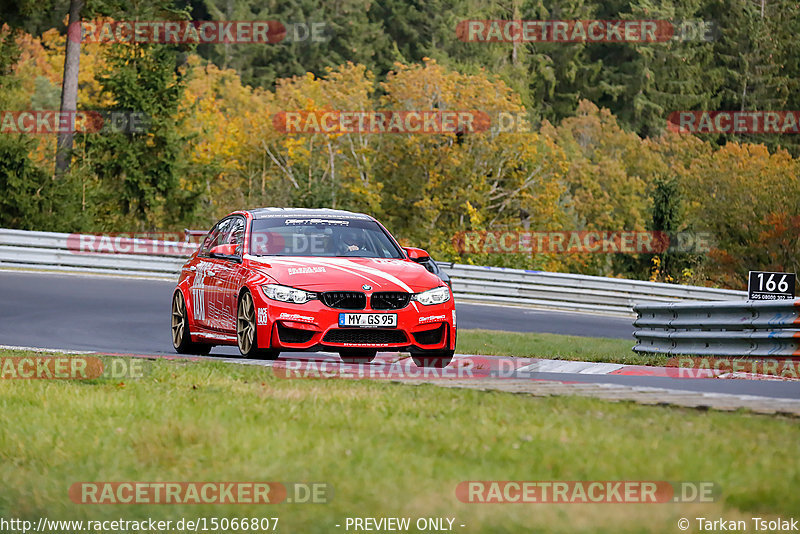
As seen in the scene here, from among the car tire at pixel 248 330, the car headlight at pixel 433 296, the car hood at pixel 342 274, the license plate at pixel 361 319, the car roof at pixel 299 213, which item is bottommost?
the car tire at pixel 248 330

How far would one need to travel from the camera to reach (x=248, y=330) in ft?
40.7

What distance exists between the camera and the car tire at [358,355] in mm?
12480

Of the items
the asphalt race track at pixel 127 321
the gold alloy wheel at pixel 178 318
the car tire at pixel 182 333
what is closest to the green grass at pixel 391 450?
the asphalt race track at pixel 127 321

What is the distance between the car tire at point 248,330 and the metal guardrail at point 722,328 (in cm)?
554

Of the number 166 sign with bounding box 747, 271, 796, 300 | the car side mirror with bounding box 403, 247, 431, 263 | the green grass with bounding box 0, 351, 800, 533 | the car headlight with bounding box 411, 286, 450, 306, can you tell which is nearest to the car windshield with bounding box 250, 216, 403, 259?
the car side mirror with bounding box 403, 247, 431, 263

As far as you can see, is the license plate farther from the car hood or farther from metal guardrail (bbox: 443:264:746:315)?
metal guardrail (bbox: 443:264:746:315)

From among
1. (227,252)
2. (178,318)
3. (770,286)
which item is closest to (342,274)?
(227,252)

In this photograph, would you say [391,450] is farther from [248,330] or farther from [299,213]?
[299,213]

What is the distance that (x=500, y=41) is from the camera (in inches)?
3487

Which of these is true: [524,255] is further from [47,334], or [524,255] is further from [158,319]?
[47,334]

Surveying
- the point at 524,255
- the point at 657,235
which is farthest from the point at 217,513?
the point at 657,235

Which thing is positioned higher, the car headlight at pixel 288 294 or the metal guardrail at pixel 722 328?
the car headlight at pixel 288 294

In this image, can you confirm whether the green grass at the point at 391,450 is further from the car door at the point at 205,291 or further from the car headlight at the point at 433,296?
the car door at the point at 205,291

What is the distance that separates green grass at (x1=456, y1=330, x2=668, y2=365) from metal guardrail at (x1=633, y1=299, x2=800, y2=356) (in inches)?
13.0
